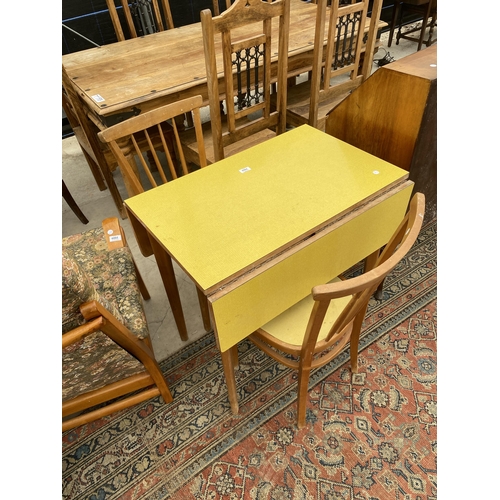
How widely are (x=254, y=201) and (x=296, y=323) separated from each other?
1.45 ft

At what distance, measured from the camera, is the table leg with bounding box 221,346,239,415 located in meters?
1.26

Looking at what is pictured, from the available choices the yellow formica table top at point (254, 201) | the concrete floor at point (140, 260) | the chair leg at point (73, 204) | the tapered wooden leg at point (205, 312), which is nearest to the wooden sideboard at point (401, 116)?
the yellow formica table top at point (254, 201)

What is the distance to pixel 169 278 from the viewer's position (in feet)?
4.80

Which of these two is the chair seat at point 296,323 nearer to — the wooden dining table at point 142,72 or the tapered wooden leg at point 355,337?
the tapered wooden leg at point 355,337

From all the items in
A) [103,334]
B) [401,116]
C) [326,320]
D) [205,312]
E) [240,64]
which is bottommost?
[205,312]

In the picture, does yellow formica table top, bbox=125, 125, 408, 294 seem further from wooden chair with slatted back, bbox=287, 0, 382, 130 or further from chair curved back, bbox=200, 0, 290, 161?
wooden chair with slatted back, bbox=287, 0, 382, 130

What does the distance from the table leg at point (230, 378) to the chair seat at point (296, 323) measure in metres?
0.16

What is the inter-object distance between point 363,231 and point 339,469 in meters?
0.86

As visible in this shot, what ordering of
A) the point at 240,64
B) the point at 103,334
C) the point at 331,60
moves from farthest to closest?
the point at 331,60
the point at 240,64
the point at 103,334

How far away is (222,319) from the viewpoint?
1055 mm

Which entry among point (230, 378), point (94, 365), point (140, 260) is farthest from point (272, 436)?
point (140, 260)

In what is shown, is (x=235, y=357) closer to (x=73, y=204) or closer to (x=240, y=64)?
(x=240, y=64)

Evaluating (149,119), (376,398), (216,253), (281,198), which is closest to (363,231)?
(281,198)

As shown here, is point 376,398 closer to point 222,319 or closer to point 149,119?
point 222,319
